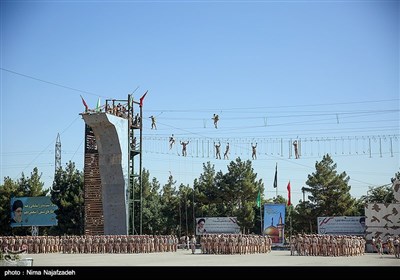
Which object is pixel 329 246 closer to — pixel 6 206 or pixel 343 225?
pixel 343 225

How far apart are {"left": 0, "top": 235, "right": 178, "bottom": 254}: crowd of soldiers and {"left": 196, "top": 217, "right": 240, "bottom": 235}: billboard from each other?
6.95 m

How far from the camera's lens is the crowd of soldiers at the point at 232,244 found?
2991cm

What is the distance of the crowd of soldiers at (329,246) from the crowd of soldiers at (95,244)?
9305 mm

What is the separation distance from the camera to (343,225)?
36.7 meters

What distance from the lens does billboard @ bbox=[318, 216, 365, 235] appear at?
3625 centimetres

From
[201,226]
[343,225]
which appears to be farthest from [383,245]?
[201,226]

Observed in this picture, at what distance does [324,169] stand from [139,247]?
21.0 metres

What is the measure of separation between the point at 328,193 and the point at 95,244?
872 inches

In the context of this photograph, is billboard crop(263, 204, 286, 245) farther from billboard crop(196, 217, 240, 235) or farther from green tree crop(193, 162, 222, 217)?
green tree crop(193, 162, 222, 217)

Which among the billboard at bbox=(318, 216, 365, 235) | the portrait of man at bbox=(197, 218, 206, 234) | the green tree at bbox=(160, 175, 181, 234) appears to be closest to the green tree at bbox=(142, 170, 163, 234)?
the green tree at bbox=(160, 175, 181, 234)

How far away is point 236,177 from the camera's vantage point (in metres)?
50.8

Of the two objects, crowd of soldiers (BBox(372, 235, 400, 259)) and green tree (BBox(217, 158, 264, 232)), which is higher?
green tree (BBox(217, 158, 264, 232))
